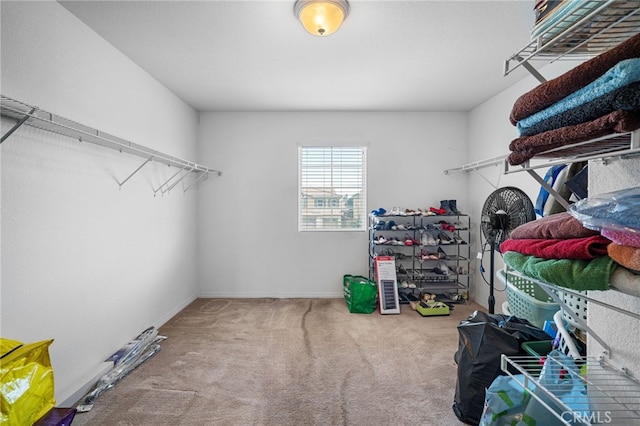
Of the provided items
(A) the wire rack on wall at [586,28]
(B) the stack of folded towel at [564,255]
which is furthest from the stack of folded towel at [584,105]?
(B) the stack of folded towel at [564,255]

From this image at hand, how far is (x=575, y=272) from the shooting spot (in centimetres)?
68

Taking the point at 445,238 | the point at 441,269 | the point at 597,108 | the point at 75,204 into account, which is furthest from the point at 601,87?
the point at 441,269

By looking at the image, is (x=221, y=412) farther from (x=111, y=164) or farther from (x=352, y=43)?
(x=352, y=43)

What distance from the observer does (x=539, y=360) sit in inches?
52.7

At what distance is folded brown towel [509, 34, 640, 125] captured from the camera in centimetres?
63

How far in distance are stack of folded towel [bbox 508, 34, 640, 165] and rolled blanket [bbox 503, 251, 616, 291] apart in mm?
291

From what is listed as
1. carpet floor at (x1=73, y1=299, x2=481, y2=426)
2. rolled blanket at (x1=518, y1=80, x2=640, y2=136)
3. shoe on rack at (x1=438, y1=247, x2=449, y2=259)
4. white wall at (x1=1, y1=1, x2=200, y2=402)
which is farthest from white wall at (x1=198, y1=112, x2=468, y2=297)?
rolled blanket at (x1=518, y1=80, x2=640, y2=136)

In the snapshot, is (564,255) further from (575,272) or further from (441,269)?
(441,269)

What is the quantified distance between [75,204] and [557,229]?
2499 mm

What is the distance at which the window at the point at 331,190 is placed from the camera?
3.95 m

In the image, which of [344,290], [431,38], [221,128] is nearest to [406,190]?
[344,290]

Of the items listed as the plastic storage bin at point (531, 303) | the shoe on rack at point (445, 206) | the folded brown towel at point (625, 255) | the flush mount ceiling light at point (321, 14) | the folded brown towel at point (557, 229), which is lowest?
the plastic storage bin at point (531, 303)

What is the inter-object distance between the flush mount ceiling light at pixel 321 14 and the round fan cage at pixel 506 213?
1.75m

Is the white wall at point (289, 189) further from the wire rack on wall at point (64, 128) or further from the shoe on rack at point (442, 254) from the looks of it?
the wire rack on wall at point (64, 128)
